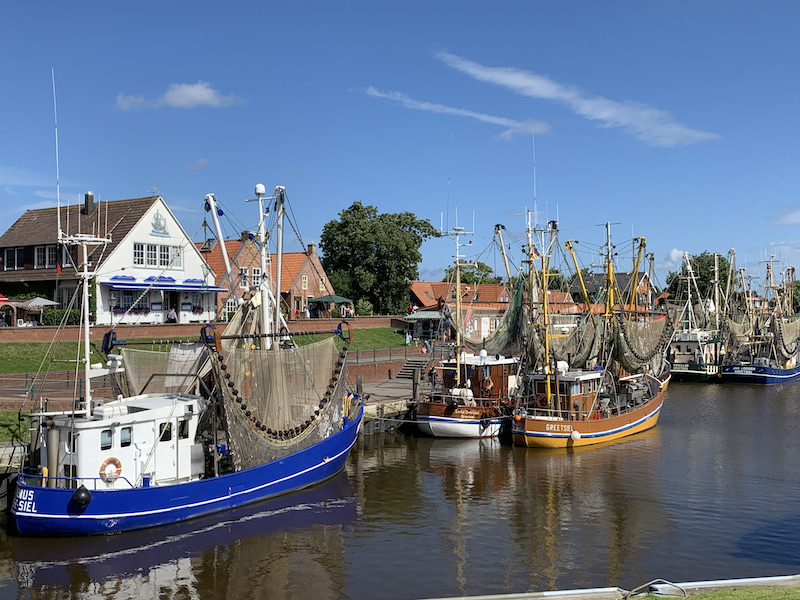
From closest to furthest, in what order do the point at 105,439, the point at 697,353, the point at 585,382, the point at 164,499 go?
the point at 105,439 < the point at 164,499 < the point at 585,382 < the point at 697,353

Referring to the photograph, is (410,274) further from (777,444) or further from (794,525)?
(794,525)

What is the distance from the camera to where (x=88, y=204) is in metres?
53.3

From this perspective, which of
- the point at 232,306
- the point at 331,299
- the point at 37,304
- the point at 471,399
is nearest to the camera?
the point at 471,399

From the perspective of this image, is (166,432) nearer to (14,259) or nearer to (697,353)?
(14,259)

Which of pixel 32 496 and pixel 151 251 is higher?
pixel 151 251

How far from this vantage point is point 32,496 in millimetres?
20656

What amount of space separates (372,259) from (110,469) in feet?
188

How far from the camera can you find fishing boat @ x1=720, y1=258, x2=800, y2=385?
6166 cm

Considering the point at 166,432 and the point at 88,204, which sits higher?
the point at 88,204

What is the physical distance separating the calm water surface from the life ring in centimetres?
179

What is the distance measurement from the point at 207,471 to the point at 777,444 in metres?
27.4

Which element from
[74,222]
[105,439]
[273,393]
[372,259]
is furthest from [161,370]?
[372,259]

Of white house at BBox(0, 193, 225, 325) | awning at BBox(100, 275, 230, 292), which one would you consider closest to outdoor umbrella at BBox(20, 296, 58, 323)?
white house at BBox(0, 193, 225, 325)

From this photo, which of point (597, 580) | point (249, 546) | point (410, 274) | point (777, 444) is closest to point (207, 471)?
point (249, 546)
